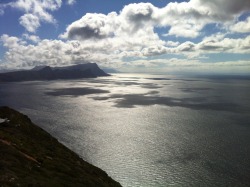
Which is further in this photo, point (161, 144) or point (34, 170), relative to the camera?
point (161, 144)

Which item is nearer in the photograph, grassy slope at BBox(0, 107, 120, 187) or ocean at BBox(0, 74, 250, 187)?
grassy slope at BBox(0, 107, 120, 187)

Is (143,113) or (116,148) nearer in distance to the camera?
Result: (116,148)

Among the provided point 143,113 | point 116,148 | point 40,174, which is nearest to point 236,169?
point 116,148

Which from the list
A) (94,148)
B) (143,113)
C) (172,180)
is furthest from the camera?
(143,113)

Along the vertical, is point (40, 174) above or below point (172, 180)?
above

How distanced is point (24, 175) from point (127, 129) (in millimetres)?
102576

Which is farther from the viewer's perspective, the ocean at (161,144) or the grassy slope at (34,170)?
the ocean at (161,144)

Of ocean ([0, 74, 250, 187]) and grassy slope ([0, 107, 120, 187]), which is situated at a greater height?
grassy slope ([0, 107, 120, 187])

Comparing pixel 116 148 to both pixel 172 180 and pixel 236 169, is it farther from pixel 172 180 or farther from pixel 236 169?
pixel 236 169

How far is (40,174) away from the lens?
4956 cm

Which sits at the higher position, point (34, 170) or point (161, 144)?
point (34, 170)

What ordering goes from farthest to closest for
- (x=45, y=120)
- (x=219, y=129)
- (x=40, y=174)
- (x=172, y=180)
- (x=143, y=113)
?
(x=143, y=113)
(x=45, y=120)
(x=219, y=129)
(x=172, y=180)
(x=40, y=174)

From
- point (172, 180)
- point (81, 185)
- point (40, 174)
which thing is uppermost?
point (40, 174)

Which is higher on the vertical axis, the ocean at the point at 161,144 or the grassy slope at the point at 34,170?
the grassy slope at the point at 34,170
